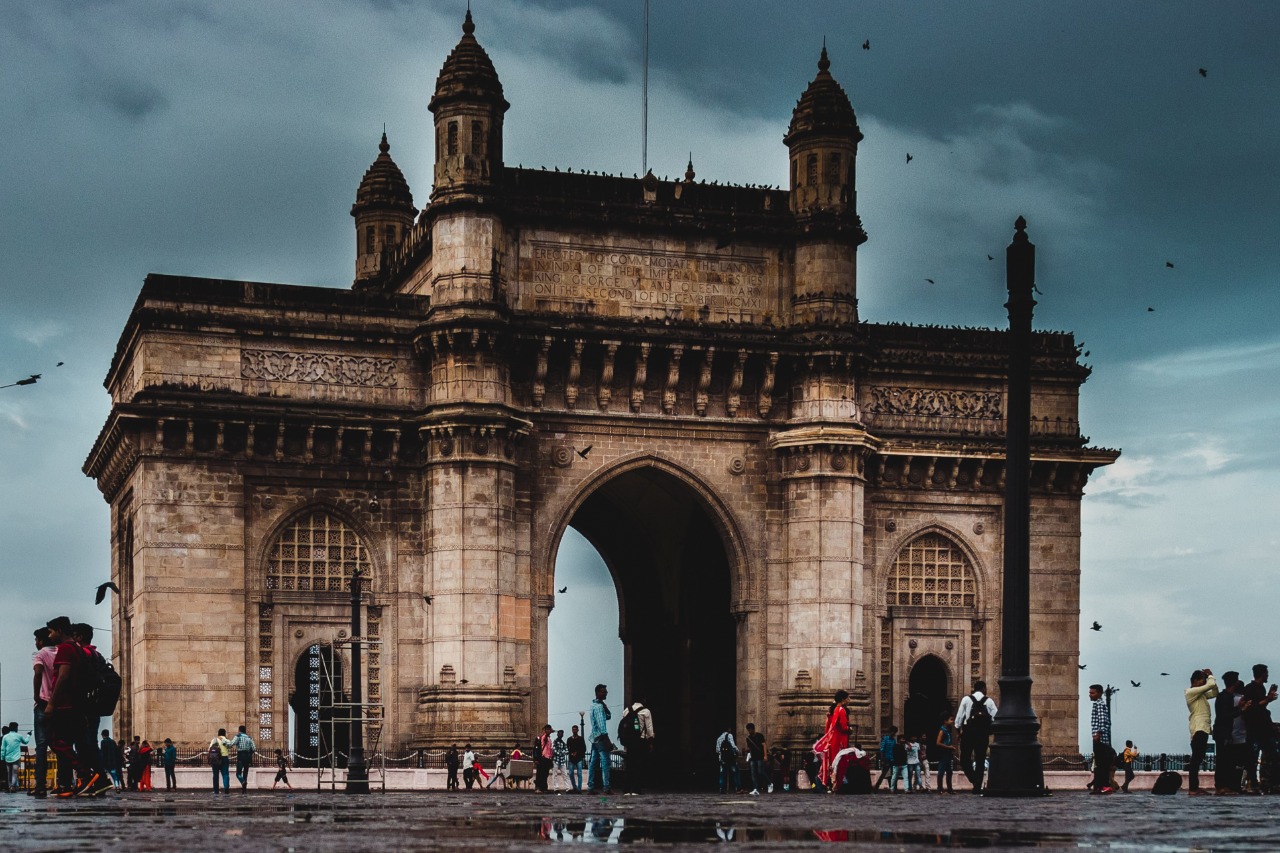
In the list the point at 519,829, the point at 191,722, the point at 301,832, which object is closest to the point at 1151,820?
the point at 519,829

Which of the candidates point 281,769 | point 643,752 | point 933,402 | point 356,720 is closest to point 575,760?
point 643,752

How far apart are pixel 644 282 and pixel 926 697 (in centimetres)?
1097

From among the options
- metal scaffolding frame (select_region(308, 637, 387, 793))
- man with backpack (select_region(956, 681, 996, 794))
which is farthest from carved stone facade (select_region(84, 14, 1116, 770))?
man with backpack (select_region(956, 681, 996, 794))

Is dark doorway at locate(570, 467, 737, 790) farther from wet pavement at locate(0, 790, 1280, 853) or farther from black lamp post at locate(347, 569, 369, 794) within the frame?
wet pavement at locate(0, 790, 1280, 853)

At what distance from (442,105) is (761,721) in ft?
46.7

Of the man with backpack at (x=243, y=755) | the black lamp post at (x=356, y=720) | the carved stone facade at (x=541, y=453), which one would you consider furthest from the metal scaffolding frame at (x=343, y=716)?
the man with backpack at (x=243, y=755)

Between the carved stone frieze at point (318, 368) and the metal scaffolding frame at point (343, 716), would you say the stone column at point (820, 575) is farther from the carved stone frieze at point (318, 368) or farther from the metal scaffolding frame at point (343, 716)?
the carved stone frieze at point (318, 368)

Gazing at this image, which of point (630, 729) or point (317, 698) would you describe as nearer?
point (630, 729)

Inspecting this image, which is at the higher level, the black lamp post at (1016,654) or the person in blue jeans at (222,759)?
the black lamp post at (1016,654)

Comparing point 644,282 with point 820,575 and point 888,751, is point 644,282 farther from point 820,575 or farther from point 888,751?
point 888,751

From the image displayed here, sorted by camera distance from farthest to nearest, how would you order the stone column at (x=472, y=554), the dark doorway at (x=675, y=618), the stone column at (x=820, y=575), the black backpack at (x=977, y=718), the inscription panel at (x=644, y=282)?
the dark doorway at (x=675, y=618)
the inscription panel at (x=644, y=282)
the stone column at (x=820, y=575)
the stone column at (x=472, y=554)
the black backpack at (x=977, y=718)

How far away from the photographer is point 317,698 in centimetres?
4253

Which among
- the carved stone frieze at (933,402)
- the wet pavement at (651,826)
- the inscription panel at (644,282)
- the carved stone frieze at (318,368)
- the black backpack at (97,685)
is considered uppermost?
the inscription panel at (644,282)

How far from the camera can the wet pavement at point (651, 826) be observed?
14070 mm
